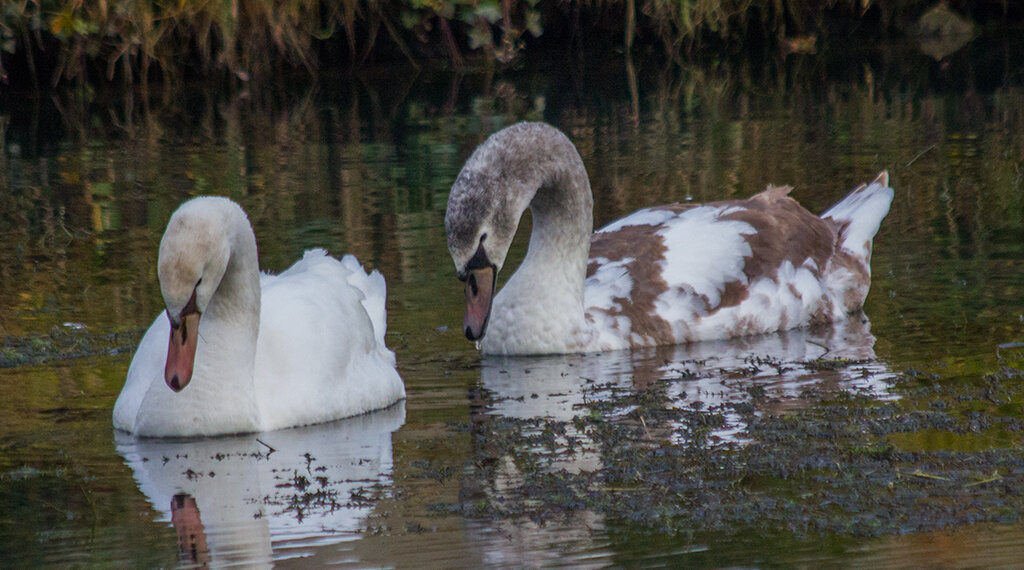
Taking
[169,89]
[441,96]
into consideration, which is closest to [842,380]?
[441,96]

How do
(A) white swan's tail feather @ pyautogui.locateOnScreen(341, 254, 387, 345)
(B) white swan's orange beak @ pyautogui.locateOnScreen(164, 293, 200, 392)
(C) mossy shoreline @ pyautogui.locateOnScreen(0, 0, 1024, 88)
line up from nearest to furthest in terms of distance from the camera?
(B) white swan's orange beak @ pyautogui.locateOnScreen(164, 293, 200, 392) < (A) white swan's tail feather @ pyautogui.locateOnScreen(341, 254, 387, 345) < (C) mossy shoreline @ pyautogui.locateOnScreen(0, 0, 1024, 88)

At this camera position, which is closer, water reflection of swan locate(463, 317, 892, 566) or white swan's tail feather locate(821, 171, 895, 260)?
water reflection of swan locate(463, 317, 892, 566)

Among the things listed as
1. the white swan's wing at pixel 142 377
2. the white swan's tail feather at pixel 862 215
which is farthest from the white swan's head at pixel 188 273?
the white swan's tail feather at pixel 862 215

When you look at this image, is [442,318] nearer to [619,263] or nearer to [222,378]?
[619,263]

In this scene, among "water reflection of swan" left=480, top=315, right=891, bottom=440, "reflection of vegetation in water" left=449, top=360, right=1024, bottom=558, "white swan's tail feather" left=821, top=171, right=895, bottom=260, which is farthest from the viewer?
"white swan's tail feather" left=821, top=171, right=895, bottom=260

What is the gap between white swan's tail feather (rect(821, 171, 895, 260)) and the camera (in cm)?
969

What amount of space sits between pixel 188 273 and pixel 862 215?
16.7 feet

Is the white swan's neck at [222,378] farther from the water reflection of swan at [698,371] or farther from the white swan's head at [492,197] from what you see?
the white swan's head at [492,197]

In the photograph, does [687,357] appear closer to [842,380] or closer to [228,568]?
[842,380]

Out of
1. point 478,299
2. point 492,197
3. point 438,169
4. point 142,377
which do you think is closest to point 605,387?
point 478,299

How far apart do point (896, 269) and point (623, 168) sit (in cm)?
430

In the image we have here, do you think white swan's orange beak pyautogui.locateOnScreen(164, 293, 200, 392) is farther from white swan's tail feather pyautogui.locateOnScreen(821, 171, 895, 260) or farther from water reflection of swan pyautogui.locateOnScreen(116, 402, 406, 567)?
white swan's tail feather pyautogui.locateOnScreen(821, 171, 895, 260)

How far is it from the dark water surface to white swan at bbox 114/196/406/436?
4.6 inches

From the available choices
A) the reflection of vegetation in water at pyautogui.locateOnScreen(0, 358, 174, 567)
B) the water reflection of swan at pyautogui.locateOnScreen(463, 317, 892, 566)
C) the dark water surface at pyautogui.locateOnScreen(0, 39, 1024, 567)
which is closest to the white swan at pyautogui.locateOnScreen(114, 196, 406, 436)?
the dark water surface at pyautogui.locateOnScreen(0, 39, 1024, 567)
